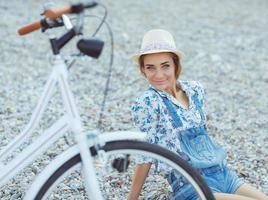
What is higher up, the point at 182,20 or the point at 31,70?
the point at 182,20

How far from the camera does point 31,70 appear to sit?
309 inches

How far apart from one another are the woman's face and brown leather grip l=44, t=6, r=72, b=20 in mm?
978

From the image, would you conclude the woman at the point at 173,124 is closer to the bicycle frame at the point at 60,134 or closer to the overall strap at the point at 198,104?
the overall strap at the point at 198,104

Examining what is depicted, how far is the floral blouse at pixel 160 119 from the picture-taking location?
338 centimetres

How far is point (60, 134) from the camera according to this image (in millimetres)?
2643

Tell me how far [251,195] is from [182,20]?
9.54 meters

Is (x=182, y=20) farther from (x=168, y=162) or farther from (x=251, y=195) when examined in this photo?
(x=168, y=162)

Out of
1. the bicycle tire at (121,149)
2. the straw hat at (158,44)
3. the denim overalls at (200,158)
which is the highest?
the straw hat at (158,44)

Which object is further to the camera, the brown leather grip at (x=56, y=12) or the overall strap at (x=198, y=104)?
the overall strap at (x=198, y=104)

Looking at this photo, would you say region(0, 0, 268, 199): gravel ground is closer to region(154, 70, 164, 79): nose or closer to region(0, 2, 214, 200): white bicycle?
region(0, 2, 214, 200): white bicycle

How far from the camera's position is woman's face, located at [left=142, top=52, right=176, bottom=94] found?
3430mm

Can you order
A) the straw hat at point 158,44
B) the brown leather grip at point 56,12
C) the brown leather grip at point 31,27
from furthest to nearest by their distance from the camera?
the straw hat at point 158,44
the brown leather grip at point 31,27
the brown leather grip at point 56,12

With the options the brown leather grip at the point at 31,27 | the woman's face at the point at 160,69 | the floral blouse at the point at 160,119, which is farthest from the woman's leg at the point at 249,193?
the brown leather grip at the point at 31,27

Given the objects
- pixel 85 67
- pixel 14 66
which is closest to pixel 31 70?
pixel 14 66
